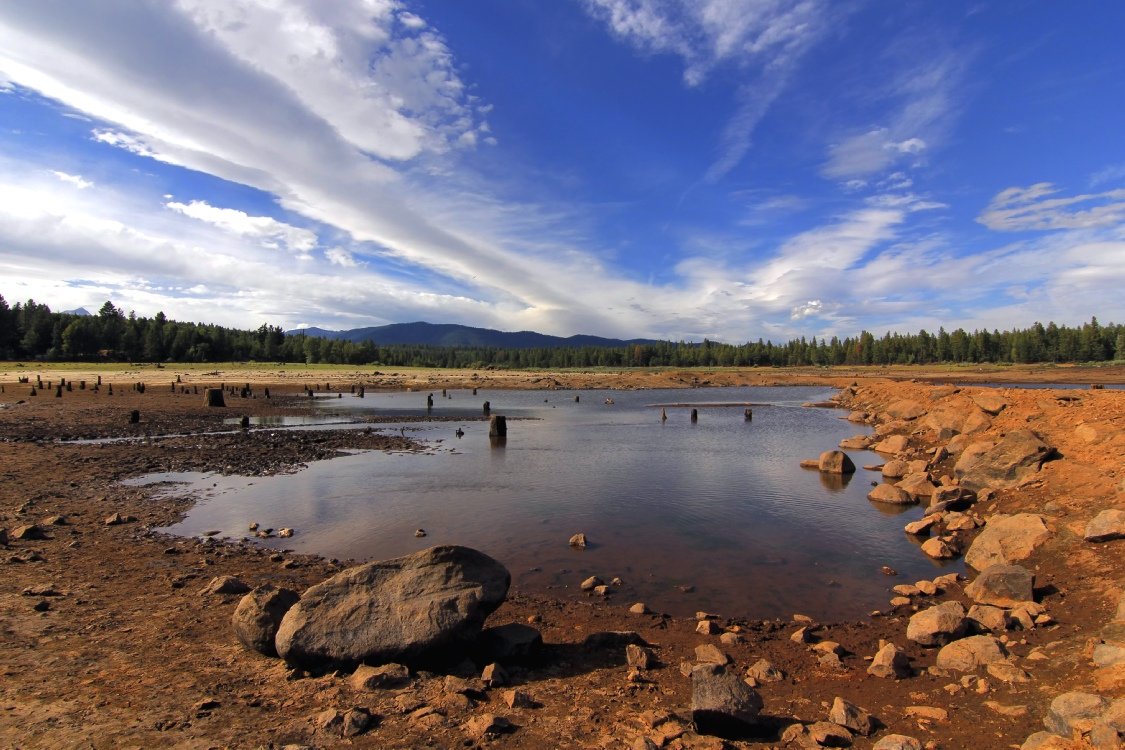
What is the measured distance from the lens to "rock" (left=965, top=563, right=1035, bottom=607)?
10.2 m

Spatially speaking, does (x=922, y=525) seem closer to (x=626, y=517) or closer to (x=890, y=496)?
(x=890, y=496)

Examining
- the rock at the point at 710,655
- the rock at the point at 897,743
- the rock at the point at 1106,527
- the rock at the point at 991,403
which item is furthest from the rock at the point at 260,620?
the rock at the point at 991,403

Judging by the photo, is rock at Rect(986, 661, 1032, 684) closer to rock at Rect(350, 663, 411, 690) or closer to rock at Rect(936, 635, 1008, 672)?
rock at Rect(936, 635, 1008, 672)

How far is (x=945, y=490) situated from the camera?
17.5 metres

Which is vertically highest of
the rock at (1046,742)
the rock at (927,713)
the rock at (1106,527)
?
the rock at (1106,527)

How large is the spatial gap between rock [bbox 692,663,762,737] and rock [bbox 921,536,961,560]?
10147 millimetres

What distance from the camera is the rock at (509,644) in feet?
27.0

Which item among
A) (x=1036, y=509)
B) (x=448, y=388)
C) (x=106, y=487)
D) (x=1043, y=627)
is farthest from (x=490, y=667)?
(x=448, y=388)

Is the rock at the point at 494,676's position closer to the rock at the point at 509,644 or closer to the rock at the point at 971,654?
the rock at the point at 509,644

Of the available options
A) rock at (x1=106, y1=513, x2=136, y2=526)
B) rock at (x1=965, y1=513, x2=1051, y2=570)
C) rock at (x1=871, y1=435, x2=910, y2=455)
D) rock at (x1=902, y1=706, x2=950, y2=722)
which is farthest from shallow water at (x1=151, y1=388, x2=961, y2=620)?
rock at (x1=902, y1=706, x2=950, y2=722)

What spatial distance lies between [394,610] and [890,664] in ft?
23.4

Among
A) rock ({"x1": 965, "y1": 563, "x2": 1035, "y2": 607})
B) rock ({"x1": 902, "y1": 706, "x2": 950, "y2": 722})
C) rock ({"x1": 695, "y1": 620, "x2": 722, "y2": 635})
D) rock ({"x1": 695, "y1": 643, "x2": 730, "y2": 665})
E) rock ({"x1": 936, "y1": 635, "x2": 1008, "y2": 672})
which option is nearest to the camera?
rock ({"x1": 902, "y1": 706, "x2": 950, "y2": 722})

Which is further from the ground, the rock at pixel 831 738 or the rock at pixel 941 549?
Result: the rock at pixel 831 738

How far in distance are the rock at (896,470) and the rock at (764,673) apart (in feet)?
59.2
